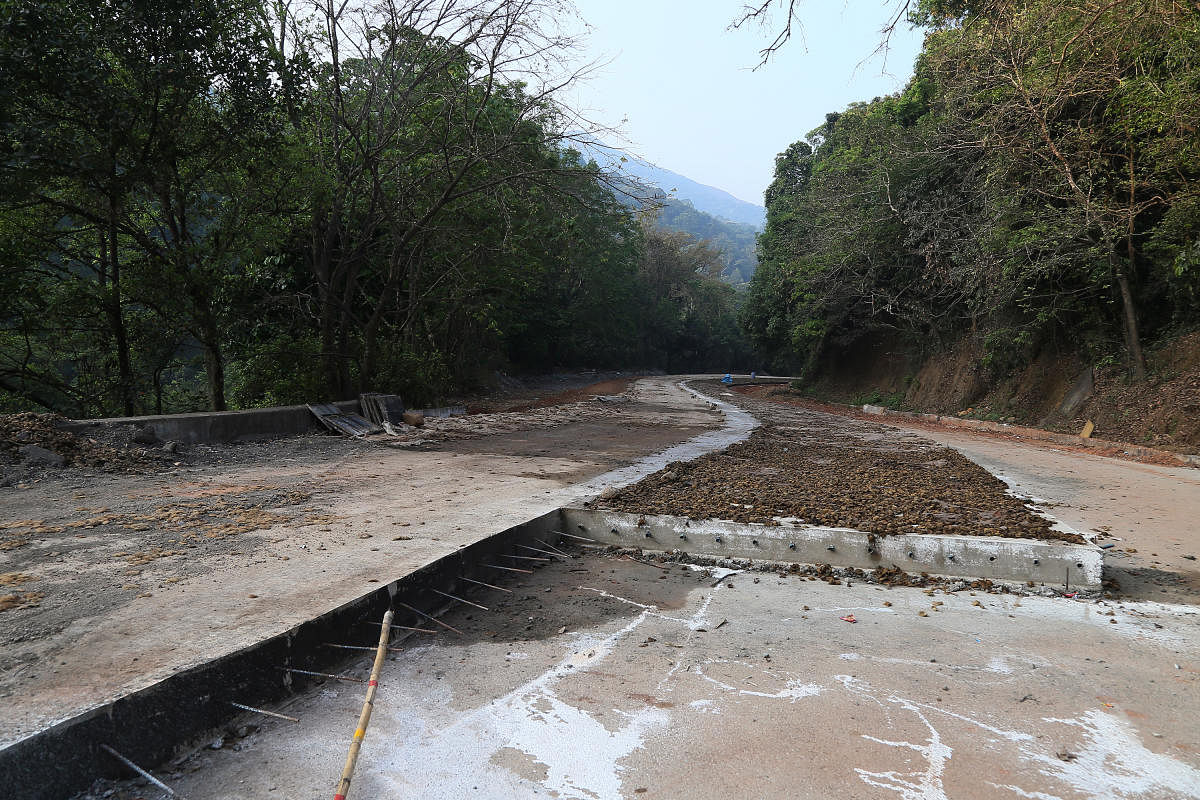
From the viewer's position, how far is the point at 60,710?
Result: 2.01 meters

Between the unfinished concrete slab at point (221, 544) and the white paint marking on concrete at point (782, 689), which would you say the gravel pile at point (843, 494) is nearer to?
the unfinished concrete slab at point (221, 544)

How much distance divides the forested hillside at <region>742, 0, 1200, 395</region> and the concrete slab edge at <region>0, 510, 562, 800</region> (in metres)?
5.77

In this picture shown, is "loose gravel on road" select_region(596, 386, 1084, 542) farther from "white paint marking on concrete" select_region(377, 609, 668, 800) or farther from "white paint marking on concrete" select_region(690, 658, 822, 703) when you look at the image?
"white paint marking on concrete" select_region(377, 609, 668, 800)

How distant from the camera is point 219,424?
26.6ft

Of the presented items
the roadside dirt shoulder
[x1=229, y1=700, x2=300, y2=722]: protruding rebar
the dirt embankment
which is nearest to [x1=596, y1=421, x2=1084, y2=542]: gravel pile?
the roadside dirt shoulder

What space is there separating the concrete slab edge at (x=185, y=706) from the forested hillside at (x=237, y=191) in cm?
733

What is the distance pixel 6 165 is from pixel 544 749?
358 inches

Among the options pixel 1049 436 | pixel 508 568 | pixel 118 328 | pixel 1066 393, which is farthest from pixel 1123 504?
pixel 118 328

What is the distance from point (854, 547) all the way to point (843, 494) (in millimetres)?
1557

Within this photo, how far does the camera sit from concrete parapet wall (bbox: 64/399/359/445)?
7137 millimetres

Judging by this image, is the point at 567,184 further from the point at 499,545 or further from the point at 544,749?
the point at 544,749

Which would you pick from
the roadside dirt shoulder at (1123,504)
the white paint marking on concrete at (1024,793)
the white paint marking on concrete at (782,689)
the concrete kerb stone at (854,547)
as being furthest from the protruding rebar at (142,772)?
the roadside dirt shoulder at (1123,504)

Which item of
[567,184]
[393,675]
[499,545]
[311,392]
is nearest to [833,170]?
[567,184]

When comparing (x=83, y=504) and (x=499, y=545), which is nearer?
(x=499, y=545)
